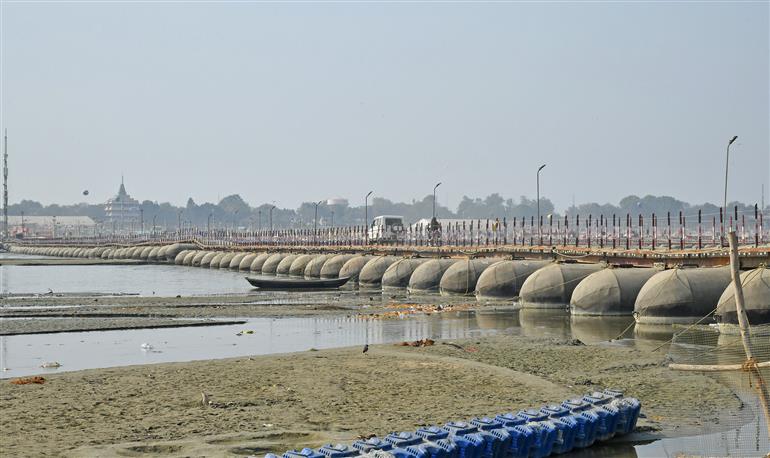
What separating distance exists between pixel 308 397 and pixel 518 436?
25.2 ft

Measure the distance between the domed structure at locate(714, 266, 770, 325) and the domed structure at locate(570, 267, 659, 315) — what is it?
824 centimetres

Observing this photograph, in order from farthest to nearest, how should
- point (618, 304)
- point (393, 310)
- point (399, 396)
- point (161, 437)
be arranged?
point (393, 310)
point (618, 304)
point (399, 396)
point (161, 437)

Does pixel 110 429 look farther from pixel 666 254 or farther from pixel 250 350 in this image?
pixel 666 254

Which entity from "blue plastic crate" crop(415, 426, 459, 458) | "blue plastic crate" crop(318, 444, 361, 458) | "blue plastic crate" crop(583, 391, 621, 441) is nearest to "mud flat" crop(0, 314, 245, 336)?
"blue plastic crate" crop(583, 391, 621, 441)

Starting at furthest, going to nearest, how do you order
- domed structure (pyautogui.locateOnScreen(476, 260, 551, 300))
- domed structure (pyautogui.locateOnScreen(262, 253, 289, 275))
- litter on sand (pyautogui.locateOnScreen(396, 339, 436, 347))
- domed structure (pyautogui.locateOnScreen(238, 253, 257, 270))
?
domed structure (pyautogui.locateOnScreen(238, 253, 257, 270)), domed structure (pyautogui.locateOnScreen(262, 253, 289, 275)), domed structure (pyautogui.locateOnScreen(476, 260, 551, 300)), litter on sand (pyautogui.locateOnScreen(396, 339, 436, 347))

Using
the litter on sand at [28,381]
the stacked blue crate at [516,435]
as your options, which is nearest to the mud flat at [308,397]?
the litter on sand at [28,381]

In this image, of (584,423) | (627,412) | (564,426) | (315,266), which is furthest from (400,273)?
(564,426)

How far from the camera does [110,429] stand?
20953 millimetres

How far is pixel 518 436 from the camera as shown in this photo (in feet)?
61.1

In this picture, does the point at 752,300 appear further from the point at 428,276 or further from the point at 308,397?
the point at 428,276

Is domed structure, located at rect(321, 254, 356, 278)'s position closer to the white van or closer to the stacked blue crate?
the white van

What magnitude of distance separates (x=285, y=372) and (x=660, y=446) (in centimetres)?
1206

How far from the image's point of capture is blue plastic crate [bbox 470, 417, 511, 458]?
18.1 metres

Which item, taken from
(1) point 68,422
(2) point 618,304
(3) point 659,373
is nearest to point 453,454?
(1) point 68,422
